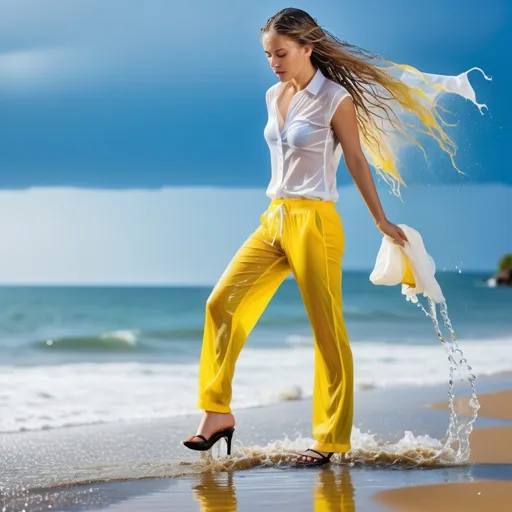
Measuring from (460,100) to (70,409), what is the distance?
9.99 feet

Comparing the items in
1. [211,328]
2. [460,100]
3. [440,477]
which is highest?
[460,100]

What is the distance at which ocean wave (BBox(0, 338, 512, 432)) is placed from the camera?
6.09 m

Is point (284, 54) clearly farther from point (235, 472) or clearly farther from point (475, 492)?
point (475, 492)

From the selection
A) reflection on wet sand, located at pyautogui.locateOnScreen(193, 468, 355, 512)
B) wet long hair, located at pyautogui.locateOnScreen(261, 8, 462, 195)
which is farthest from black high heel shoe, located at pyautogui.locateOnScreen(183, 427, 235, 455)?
wet long hair, located at pyautogui.locateOnScreen(261, 8, 462, 195)

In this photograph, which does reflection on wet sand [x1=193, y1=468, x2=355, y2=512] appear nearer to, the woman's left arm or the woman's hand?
the woman's hand

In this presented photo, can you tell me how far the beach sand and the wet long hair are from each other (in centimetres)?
113

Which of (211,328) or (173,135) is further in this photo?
(173,135)

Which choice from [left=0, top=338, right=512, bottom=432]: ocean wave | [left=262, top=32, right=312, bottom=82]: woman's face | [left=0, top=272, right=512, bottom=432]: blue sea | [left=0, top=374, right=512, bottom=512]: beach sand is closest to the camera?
[left=0, top=374, right=512, bottom=512]: beach sand

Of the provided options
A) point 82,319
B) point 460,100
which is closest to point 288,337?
point 82,319

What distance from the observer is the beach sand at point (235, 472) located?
11.1 feet

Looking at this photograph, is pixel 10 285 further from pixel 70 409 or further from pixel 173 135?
pixel 70 409

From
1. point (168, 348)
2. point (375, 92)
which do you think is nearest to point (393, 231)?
point (375, 92)

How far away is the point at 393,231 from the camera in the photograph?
4.06 meters

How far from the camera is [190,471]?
3.89 meters
